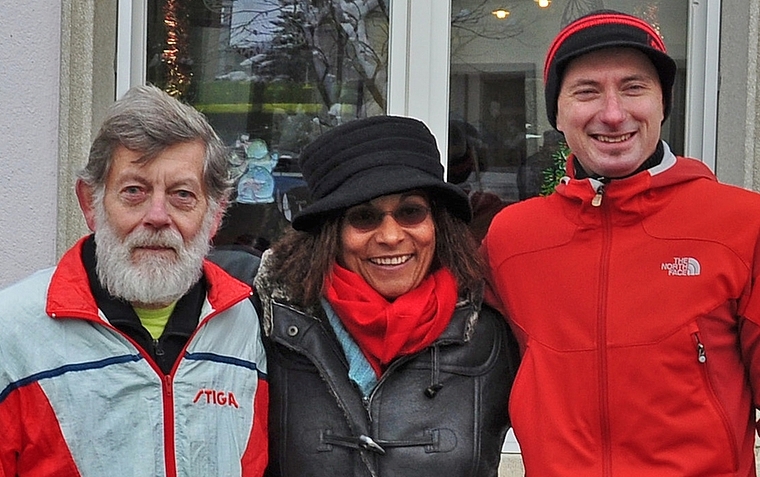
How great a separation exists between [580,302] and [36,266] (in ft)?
8.48

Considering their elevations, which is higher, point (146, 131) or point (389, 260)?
point (146, 131)

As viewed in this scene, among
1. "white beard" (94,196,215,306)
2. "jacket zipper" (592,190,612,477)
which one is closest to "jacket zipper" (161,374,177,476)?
"white beard" (94,196,215,306)

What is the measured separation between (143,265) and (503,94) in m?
2.59

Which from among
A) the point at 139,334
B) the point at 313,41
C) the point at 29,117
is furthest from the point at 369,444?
the point at 313,41

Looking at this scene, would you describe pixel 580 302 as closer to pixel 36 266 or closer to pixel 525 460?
pixel 525 460

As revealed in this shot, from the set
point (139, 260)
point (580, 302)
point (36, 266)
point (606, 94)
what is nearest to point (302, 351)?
point (139, 260)

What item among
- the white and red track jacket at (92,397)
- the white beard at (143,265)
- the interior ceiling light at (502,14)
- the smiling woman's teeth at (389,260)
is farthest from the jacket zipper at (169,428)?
the interior ceiling light at (502,14)

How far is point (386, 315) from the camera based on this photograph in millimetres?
2574

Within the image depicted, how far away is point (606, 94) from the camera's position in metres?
2.48

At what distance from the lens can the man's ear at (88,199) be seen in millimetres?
2434

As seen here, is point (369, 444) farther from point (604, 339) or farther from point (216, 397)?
point (604, 339)

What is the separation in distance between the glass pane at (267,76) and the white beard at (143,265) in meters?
2.19

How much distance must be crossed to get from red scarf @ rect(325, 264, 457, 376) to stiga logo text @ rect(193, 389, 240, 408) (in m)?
0.37

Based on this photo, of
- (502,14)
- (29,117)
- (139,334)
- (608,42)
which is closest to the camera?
(139,334)
